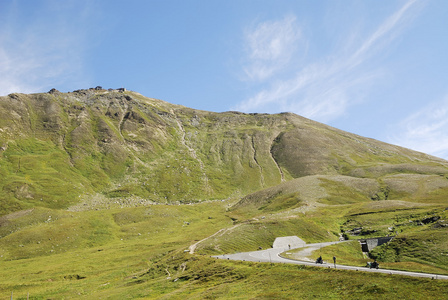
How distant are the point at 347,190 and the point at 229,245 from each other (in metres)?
128

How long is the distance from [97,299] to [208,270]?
23.7m

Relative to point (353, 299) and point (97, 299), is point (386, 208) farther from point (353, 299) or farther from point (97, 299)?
point (97, 299)

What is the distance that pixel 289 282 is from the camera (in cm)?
4747

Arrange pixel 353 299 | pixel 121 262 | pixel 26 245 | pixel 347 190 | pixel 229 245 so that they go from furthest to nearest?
pixel 347 190 → pixel 26 245 → pixel 121 262 → pixel 229 245 → pixel 353 299

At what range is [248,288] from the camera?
48906 millimetres

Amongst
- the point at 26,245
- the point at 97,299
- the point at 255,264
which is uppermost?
the point at 26,245

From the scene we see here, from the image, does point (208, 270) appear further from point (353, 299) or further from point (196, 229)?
point (196, 229)

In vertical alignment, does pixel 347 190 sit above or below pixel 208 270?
above

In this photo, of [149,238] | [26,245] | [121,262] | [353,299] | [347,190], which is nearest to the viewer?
[353,299]

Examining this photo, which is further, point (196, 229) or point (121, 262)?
point (196, 229)

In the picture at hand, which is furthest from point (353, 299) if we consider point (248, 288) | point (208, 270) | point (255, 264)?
point (208, 270)

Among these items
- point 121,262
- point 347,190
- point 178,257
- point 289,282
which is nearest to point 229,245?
point 178,257

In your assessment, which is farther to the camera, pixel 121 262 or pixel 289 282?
→ pixel 121 262

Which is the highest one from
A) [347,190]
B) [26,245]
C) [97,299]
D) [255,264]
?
[347,190]
